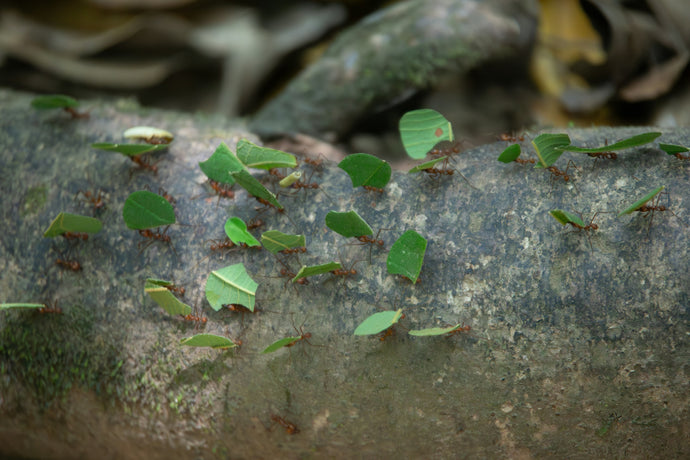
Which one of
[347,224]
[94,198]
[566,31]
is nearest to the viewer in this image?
[347,224]

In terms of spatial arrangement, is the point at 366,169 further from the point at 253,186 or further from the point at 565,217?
the point at 565,217

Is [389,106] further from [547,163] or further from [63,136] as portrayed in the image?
[63,136]

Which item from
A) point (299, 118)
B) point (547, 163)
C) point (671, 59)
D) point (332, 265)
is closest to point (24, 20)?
point (299, 118)

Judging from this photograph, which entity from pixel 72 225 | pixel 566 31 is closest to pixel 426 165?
pixel 72 225

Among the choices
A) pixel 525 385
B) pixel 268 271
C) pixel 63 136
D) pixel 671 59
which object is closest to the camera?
pixel 525 385

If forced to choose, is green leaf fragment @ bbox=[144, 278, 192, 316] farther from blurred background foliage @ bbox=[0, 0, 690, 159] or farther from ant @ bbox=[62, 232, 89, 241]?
blurred background foliage @ bbox=[0, 0, 690, 159]
